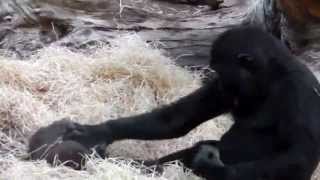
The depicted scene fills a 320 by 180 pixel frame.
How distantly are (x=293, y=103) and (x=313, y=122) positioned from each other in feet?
0.32

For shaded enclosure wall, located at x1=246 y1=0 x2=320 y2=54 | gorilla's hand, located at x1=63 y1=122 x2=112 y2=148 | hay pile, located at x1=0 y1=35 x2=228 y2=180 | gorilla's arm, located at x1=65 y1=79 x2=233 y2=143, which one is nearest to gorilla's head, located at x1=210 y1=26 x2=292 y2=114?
gorilla's arm, located at x1=65 y1=79 x2=233 y2=143

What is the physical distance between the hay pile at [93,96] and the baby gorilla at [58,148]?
0.21 ft

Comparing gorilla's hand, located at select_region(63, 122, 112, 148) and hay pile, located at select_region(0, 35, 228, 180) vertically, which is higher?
gorilla's hand, located at select_region(63, 122, 112, 148)

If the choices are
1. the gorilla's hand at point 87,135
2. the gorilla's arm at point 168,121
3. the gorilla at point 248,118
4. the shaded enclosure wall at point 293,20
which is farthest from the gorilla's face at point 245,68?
the shaded enclosure wall at point 293,20

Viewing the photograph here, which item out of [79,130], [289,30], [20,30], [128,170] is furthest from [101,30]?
[128,170]

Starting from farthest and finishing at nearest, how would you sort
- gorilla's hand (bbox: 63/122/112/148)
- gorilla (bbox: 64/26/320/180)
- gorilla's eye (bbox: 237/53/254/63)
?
gorilla's hand (bbox: 63/122/112/148) < gorilla's eye (bbox: 237/53/254/63) < gorilla (bbox: 64/26/320/180)

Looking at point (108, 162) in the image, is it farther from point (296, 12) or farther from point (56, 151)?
point (296, 12)

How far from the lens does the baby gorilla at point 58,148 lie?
3.03 metres

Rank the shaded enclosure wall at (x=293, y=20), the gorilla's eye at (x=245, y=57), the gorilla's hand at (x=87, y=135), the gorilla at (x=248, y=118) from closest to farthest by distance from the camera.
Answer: the gorilla at (x=248, y=118) → the gorilla's eye at (x=245, y=57) → the gorilla's hand at (x=87, y=135) → the shaded enclosure wall at (x=293, y=20)

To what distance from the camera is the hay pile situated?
Result: 2.99 metres

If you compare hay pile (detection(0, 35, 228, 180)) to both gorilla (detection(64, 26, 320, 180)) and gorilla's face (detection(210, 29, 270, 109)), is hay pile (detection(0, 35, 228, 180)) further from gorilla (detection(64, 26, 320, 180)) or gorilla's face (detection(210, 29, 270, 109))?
gorilla's face (detection(210, 29, 270, 109))

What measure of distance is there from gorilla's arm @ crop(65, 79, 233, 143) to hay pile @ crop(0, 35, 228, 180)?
0.12 metres

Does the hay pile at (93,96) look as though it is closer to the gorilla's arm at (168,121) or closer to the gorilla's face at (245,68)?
→ the gorilla's arm at (168,121)

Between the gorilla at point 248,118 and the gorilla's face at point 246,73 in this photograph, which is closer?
the gorilla at point 248,118
